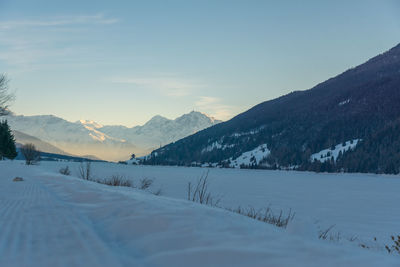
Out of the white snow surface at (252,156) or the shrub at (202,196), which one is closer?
the shrub at (202,196)

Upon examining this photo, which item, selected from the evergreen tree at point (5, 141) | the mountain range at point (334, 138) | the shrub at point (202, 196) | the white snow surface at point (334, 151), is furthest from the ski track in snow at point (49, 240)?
the white snow surface at point (334, 151)

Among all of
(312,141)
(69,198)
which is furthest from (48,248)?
(312,141)

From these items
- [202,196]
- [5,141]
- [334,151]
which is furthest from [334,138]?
[202,196]

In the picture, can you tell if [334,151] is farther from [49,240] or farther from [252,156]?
[49,240]

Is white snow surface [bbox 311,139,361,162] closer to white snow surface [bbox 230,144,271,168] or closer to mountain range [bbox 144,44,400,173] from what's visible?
mountain range [bbox 144,44,400,173]

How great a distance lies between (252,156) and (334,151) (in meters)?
42.2

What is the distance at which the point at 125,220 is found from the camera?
4125mm

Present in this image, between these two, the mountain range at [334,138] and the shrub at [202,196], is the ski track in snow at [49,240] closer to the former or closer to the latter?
the shrub at [202,196]

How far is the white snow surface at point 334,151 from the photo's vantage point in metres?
129

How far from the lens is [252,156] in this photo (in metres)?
164

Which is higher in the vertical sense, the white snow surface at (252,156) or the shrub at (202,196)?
the white snow surface at (252,156)

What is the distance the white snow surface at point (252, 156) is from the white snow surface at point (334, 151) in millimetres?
27383

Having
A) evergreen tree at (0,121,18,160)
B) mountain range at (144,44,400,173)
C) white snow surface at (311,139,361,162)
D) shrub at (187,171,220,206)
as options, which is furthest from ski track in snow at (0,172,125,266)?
white snow surface at (311,139,361,162)

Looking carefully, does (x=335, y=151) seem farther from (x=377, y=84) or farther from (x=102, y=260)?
(x=102, y=260)
